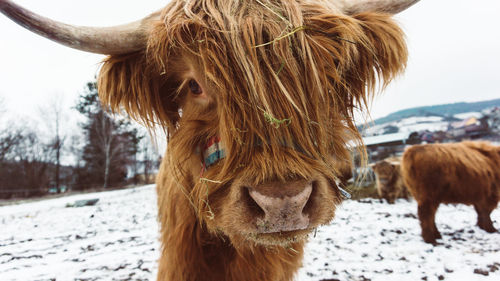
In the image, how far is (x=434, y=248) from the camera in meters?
4.54

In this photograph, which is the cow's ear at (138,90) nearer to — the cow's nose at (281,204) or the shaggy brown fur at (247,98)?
the shaggy brown fur at (247,98)

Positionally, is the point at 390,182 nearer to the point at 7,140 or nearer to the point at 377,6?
the point at 377,6

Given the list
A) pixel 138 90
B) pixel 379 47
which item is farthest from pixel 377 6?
pixel 138 90

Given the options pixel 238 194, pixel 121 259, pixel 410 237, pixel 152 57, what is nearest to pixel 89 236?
pixel 121 259

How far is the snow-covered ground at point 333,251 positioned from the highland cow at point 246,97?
2.79 metres

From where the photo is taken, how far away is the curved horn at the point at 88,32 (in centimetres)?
111

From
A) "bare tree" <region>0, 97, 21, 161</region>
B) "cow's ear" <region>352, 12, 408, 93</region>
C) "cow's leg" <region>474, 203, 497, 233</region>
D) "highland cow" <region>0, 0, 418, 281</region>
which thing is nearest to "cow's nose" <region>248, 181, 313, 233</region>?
"highland cow" <region>0, 0, 418, 281</region>

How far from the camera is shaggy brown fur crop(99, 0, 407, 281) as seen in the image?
1.11 meters

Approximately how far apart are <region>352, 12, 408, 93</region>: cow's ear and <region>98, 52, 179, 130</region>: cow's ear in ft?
4.29

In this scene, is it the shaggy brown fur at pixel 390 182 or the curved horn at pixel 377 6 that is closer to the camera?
the curved horn at pixel 377 6

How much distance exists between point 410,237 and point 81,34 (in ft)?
20.7

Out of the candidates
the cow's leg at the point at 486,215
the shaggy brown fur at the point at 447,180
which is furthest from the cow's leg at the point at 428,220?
the cow's leg at the point at 486,215

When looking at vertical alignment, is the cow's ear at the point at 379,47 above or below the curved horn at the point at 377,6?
below

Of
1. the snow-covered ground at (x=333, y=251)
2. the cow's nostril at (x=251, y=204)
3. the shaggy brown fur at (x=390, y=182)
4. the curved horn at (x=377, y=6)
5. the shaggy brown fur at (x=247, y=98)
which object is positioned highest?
the curved horn at (x=377, y=6)
